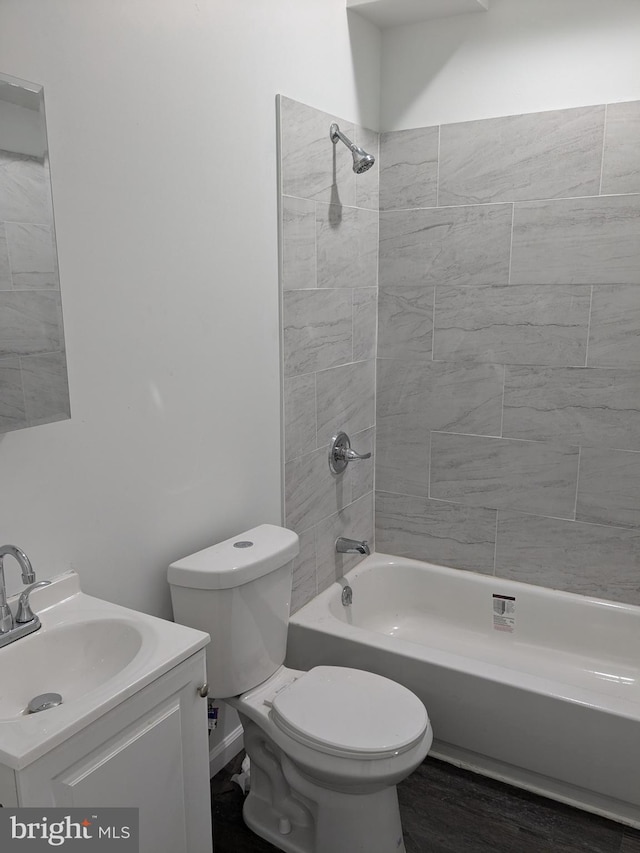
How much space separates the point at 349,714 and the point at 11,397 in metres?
1.19

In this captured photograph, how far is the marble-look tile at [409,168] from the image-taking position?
2.82m

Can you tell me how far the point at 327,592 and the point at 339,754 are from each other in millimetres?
1013

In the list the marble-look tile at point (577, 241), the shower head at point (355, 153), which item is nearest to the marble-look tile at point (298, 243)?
the shower head at point (355, 153)

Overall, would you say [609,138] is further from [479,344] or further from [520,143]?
[479,344]

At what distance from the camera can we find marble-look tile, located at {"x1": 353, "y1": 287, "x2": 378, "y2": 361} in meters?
2.87

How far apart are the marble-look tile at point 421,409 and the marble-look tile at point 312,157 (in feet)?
2.54

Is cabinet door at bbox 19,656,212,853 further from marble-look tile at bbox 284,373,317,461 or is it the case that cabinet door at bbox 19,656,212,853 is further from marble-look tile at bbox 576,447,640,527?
marble-look tile at bbox 576,447,640,527

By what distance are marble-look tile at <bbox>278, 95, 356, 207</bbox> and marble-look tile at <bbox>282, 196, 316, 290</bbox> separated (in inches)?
1.7

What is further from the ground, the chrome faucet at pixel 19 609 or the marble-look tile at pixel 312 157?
the marble-look tile at pixel 312 157

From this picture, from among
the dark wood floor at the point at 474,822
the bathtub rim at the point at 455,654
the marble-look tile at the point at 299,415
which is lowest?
the dark wood floor at the point at 474,822

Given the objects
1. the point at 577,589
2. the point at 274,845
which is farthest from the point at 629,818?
the point at 274,845

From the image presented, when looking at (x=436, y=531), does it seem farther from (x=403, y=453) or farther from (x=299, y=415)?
(x=299, y=415)

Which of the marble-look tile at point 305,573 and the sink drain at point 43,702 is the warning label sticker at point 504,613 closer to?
the marble-look tile at point 305,573

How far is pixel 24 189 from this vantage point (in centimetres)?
148
